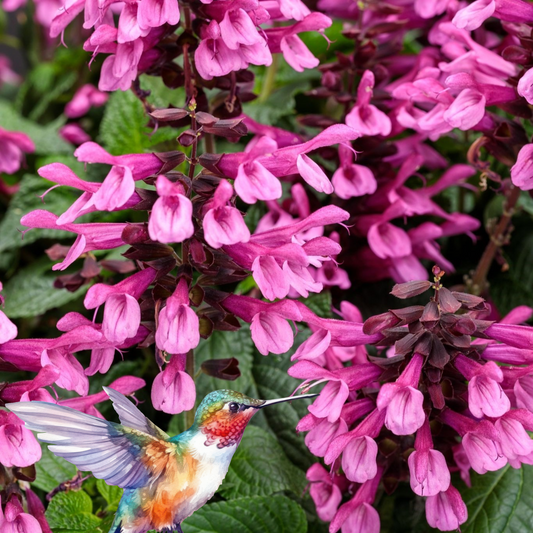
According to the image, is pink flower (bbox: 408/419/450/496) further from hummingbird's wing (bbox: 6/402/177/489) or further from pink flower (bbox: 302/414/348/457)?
hummingbird's wing (bbox: 6/402/177/489)

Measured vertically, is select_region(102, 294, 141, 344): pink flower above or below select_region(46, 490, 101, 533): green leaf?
above

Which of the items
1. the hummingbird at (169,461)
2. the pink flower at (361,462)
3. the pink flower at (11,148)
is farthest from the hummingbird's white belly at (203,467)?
the pink flower at (11,148)

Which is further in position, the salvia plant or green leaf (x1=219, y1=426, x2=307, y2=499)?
green leaf (x1=219, y1=426, x2=307, y2=499)

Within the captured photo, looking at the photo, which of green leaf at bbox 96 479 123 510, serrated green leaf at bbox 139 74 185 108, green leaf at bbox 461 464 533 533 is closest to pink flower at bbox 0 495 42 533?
green leaf at bbox 96 479 123 510

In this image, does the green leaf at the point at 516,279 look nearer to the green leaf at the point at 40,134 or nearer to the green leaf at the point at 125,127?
the green leaf at the point at 125,127

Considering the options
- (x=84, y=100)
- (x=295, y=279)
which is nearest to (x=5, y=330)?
(x=295, y=279)

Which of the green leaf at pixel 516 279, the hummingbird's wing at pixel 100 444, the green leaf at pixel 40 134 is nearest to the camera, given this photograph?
the hummingbird's wing at pixel 100 444

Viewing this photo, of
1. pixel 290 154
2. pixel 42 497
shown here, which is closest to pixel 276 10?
pixel 290 154

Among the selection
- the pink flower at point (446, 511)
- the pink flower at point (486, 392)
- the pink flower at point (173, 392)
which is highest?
the pink flower at point (173, 392)
